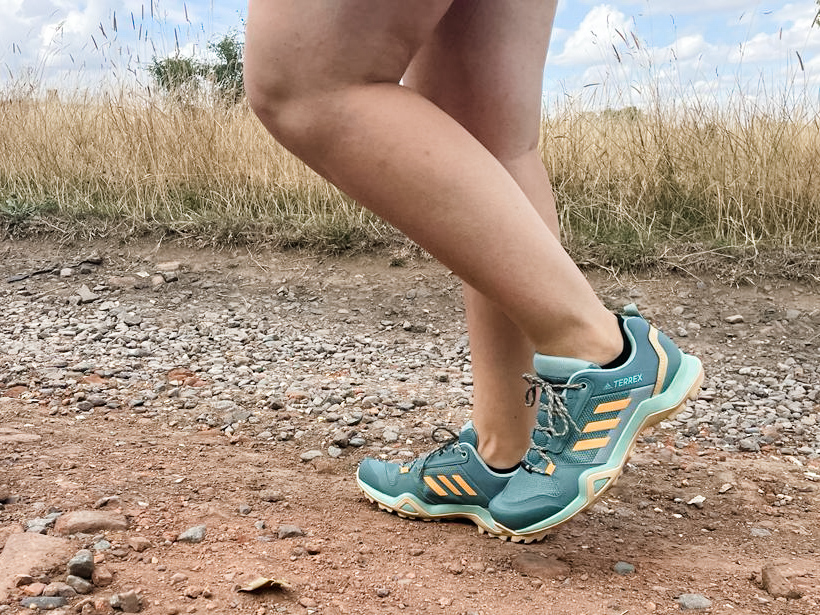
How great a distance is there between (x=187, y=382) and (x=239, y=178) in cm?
195

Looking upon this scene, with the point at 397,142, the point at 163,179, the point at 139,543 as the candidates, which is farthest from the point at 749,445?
the point at 163,179

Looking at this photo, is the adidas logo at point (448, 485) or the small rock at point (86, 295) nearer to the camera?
the adidas logo at point (448, 485)

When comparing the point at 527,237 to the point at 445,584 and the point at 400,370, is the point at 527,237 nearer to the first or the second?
the point at 445,584

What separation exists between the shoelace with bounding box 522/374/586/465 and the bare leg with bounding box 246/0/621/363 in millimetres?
121

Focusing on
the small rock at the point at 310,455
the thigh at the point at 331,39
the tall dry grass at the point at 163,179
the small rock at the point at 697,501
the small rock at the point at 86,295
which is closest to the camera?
the thigh at the point at 331,39

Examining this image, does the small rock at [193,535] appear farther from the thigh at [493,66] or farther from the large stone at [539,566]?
the thigh at [493,66]

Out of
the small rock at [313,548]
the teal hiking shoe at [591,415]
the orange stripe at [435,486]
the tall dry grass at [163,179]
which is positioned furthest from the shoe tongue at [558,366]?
the tall dry grass at [163,179]

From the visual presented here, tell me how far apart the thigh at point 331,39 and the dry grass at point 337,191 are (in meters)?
2.33

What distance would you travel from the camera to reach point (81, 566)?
102 centimetres

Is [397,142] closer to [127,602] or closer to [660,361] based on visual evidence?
[660,361]

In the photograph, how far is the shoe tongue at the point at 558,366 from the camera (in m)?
1.06

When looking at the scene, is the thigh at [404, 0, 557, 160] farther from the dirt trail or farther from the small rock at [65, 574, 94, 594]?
the small rock at [65, 574, 94, 594]

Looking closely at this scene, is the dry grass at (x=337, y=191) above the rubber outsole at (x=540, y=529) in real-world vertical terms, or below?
above

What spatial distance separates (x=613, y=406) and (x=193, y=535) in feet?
2.38
